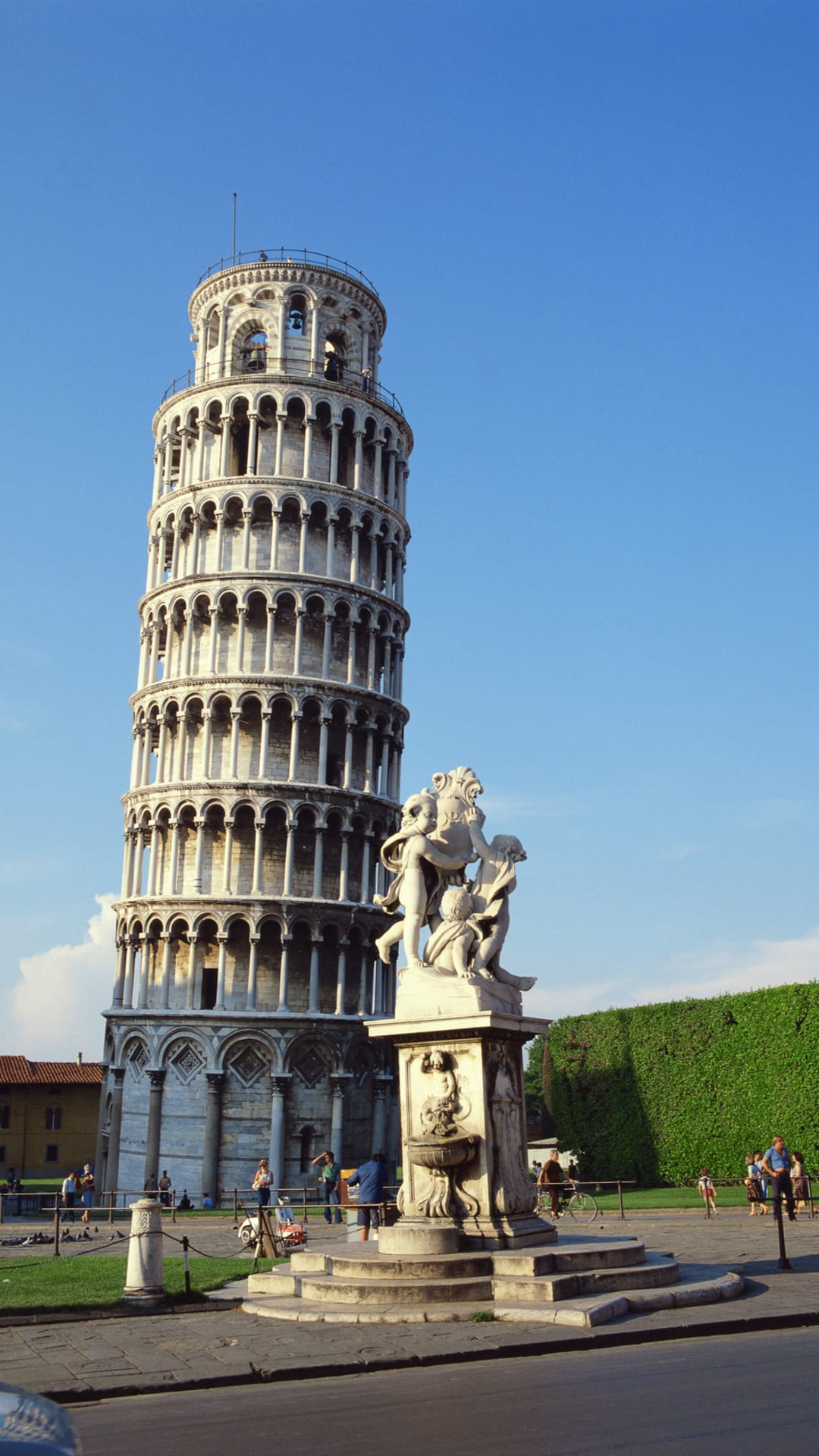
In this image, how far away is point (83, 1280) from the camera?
50.1 ft

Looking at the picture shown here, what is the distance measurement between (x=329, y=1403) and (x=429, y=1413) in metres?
0.80

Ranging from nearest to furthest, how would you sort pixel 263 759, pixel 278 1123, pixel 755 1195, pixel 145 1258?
pixel 145 1258 < pixel 755 1195 < pixel 278 1123 < pixel 263 759

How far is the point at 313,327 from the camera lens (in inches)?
2141

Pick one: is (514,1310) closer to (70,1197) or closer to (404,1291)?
(404,1291)

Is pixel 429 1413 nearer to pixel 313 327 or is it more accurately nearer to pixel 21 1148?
pixel 313 327

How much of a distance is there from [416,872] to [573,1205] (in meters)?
15.4

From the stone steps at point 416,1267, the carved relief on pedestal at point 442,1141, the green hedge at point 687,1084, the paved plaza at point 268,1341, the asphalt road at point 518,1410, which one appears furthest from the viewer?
the green hedge at point 687,1084

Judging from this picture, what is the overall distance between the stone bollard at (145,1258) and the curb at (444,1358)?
3721 millimetres

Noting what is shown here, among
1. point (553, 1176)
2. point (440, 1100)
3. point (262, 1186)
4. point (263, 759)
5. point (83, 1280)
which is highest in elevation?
point (263, 759)

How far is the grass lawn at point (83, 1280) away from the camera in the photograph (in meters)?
12.9

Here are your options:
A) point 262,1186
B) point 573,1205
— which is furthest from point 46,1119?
point 573,1205

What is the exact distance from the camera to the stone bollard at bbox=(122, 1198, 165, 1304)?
41.9ft

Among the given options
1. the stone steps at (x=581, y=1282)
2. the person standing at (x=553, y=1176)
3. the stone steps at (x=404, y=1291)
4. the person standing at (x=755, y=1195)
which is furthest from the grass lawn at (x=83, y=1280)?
the person standing at (x=755, y=1195)

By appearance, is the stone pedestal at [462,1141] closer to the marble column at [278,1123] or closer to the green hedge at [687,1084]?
the green hedge at [687,1084]
